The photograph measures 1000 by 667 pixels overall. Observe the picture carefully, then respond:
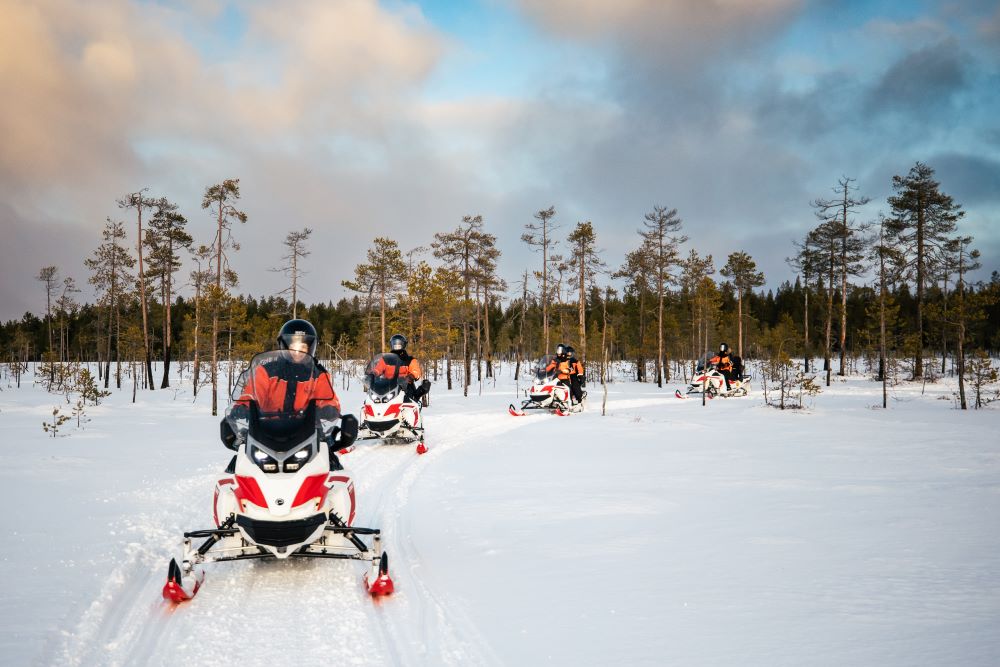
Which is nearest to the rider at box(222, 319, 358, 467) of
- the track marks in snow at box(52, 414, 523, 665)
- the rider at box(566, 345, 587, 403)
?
the track marks in snow at box(52, 414, 523, 665)

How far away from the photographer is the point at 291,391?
481 centimetres

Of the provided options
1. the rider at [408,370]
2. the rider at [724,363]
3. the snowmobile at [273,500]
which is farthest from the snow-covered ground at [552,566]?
the rider at [724,363]

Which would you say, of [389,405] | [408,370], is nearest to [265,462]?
[389,405]

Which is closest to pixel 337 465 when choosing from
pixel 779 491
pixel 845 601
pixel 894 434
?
pixel 845 601

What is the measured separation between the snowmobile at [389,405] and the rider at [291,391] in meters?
6.44

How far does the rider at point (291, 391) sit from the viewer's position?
15.5ft

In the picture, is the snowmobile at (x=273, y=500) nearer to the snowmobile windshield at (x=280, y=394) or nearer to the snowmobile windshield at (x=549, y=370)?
the snowmobile windshield at (x=280, y=394)

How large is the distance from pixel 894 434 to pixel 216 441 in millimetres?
16445

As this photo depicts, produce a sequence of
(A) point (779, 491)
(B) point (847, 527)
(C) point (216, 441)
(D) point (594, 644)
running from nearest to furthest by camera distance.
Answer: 1. (D) point (594, 644)
2. (B) point (847, 527)
3. (A) point (779, 491)
4. (C) point (216, 441)

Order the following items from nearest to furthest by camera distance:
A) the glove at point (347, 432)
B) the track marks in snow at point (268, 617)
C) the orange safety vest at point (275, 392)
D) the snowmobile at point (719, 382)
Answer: the track marks in snow at point (268, 617), the orange safety vest at point (275, 392), the glove at point (347, 432), the snowmobile at point (719, 382)

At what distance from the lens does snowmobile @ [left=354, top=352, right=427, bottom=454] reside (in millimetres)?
11570

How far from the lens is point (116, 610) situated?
3971mm

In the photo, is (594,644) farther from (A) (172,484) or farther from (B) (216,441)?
(B) (216,441)

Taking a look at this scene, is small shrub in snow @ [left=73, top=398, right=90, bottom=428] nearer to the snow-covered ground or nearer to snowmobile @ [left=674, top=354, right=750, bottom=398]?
the snow-covered ground
